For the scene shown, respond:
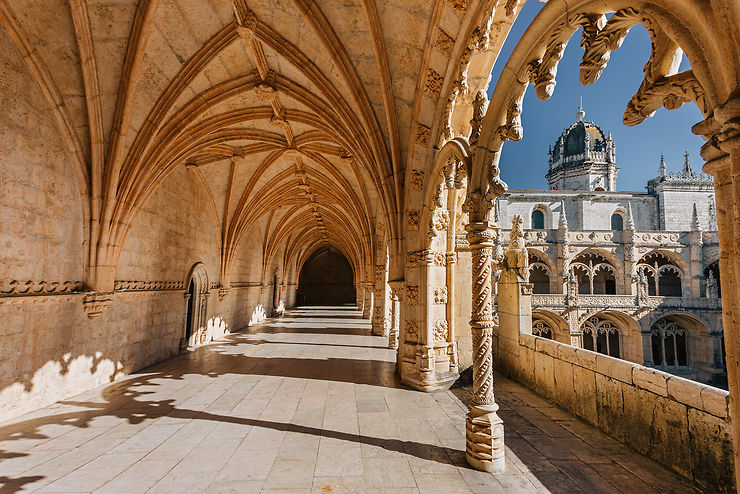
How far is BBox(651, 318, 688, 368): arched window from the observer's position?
24234 mm

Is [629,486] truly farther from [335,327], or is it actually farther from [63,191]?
[335,327]

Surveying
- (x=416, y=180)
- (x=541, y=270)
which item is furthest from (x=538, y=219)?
(x=416, y=180)

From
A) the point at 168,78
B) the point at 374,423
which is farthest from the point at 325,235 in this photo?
the point at 374,423

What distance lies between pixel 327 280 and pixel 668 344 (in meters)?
29.4

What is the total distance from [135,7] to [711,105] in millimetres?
7820

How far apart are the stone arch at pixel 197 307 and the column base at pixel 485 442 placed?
9871mm

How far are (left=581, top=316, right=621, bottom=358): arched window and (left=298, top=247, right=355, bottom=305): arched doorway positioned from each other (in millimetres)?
21227

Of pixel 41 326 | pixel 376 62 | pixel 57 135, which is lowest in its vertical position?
pixel 41 326

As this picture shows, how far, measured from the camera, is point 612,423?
421cm

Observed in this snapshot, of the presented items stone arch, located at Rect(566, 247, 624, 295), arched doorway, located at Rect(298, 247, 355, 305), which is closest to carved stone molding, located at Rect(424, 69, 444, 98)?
stone arch, located at Rect(566, 247, 624, 295)

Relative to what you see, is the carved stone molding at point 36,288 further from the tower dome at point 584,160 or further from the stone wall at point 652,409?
the tower dome at point 584,160

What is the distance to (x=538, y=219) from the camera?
100 ft

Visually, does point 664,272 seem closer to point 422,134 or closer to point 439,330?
point 439,330

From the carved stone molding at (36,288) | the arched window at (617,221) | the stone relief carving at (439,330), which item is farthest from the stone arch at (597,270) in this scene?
the carved stone molding at (36,288)
